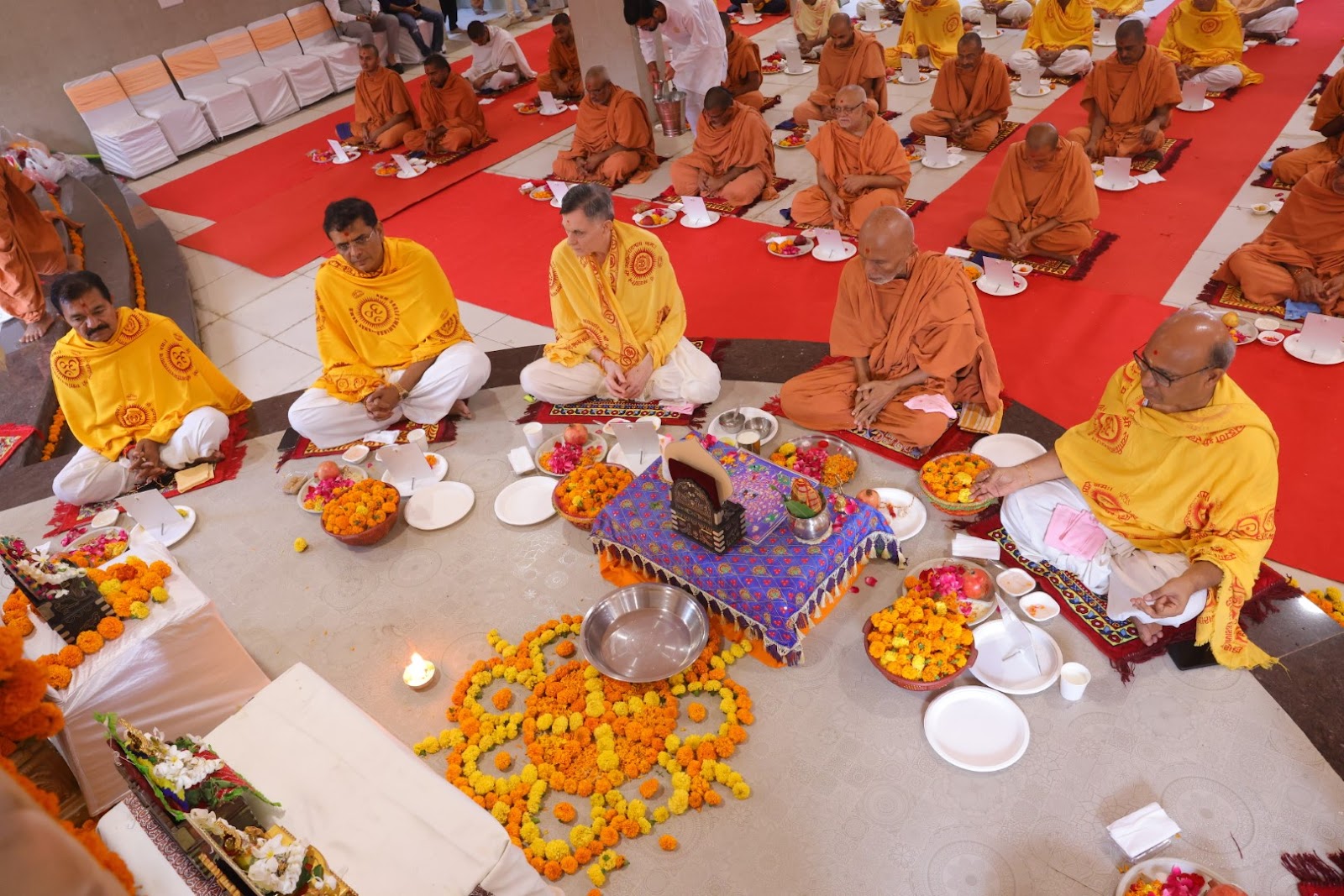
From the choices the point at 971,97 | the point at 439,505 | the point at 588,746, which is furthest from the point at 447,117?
the point at 588,746

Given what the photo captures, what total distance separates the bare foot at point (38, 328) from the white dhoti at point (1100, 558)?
738 cm

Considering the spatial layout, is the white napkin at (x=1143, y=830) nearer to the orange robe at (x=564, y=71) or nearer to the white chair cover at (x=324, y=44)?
the orange robe at (x=564, y=71)

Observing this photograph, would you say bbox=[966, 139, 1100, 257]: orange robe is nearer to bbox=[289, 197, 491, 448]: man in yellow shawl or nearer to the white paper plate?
the white paper plate

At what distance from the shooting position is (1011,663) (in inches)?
138

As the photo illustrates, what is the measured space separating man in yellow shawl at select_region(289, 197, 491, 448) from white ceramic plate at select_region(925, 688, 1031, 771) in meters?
3.40

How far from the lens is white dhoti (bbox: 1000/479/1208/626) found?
135 inches

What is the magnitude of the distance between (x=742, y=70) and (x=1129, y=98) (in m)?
4.22

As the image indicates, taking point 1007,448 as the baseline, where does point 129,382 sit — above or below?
above

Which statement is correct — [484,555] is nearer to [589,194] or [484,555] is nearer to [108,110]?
[589,194]

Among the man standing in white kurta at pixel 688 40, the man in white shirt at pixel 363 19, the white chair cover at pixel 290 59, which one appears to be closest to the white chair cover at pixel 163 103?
the white chair cover at pixel 290 59

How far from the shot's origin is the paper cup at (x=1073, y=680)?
332 centimetres

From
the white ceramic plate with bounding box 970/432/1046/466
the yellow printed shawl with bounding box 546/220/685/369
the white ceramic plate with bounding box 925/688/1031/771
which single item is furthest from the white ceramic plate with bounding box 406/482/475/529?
the white ceramic plate with bounding box 970/432/1046/466

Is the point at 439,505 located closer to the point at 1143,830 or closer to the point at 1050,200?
the point at 1143,830

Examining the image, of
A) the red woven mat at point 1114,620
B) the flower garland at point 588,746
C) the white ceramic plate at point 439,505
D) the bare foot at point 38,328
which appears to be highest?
the bare foot at point 38,328
